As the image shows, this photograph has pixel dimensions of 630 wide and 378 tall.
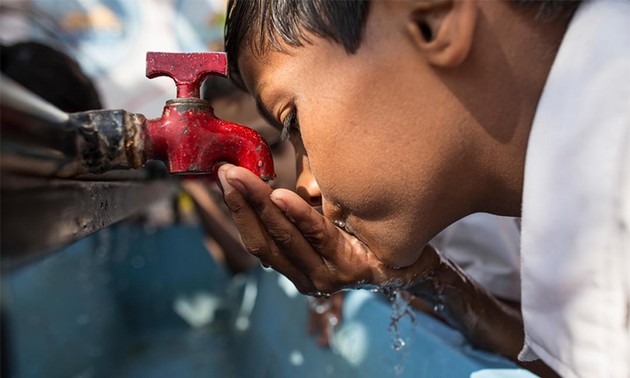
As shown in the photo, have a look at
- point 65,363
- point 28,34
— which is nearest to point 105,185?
point 65,363

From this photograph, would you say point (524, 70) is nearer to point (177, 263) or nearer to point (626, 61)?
point (626, 61)

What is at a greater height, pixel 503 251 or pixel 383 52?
pixel 383 52

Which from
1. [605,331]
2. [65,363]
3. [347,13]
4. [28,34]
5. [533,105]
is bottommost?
[605,331]

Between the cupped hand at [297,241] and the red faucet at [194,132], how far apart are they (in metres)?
0.04

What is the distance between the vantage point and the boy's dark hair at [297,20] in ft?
1.74

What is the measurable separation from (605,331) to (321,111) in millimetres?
331

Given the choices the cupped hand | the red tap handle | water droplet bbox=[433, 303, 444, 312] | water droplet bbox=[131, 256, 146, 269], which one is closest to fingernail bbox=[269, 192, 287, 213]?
the cupped hand

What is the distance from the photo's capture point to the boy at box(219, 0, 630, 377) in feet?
1.64

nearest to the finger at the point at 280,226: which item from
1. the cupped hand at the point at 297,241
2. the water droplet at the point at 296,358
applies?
the cupped hand at the point at 297,241

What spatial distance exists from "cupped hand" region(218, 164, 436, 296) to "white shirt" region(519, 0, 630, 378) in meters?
0.21

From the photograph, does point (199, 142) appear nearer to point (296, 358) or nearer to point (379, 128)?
point (379, 128)

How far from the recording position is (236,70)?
73 cm

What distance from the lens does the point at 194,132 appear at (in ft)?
1.93

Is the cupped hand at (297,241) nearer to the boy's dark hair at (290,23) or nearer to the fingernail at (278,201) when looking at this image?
the fingernail at (278,201)
